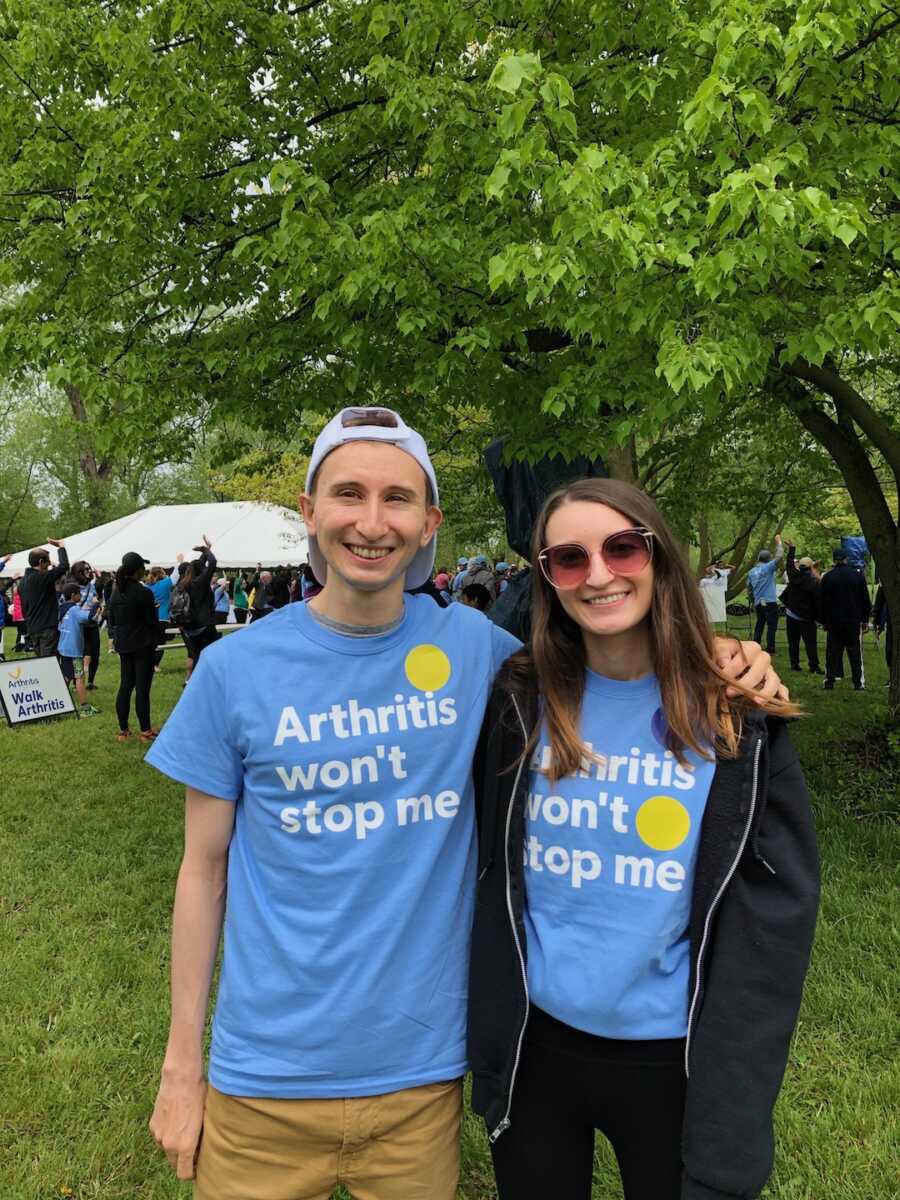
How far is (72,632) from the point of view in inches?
458

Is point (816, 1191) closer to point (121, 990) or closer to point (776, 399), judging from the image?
point (121, 990)

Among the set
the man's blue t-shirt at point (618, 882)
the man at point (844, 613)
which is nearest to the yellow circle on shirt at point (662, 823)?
the man's blue t-shirt at point (618, 882)

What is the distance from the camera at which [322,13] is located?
6.14 meters

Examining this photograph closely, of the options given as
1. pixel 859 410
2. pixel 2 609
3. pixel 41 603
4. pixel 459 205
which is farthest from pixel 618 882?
pixel 2 609

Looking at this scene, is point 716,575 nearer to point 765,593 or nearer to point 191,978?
point 765,593

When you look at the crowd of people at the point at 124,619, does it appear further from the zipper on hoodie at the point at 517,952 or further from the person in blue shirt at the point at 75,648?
the zipper on hoodie at the point at 517,952

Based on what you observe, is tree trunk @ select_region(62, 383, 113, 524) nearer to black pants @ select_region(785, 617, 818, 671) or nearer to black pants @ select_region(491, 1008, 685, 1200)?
black pants @ select_region(785, 617, 818, 671)

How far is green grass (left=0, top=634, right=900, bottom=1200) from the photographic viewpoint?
2705 mm

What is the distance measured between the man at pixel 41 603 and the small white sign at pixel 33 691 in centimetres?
99

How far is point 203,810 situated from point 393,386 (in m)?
5.60

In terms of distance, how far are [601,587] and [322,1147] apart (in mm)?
1130

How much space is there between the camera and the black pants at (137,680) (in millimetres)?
8766

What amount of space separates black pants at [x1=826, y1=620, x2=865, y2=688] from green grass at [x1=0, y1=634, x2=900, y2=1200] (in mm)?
4118

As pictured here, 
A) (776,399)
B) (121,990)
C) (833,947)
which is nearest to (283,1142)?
(121,990)
